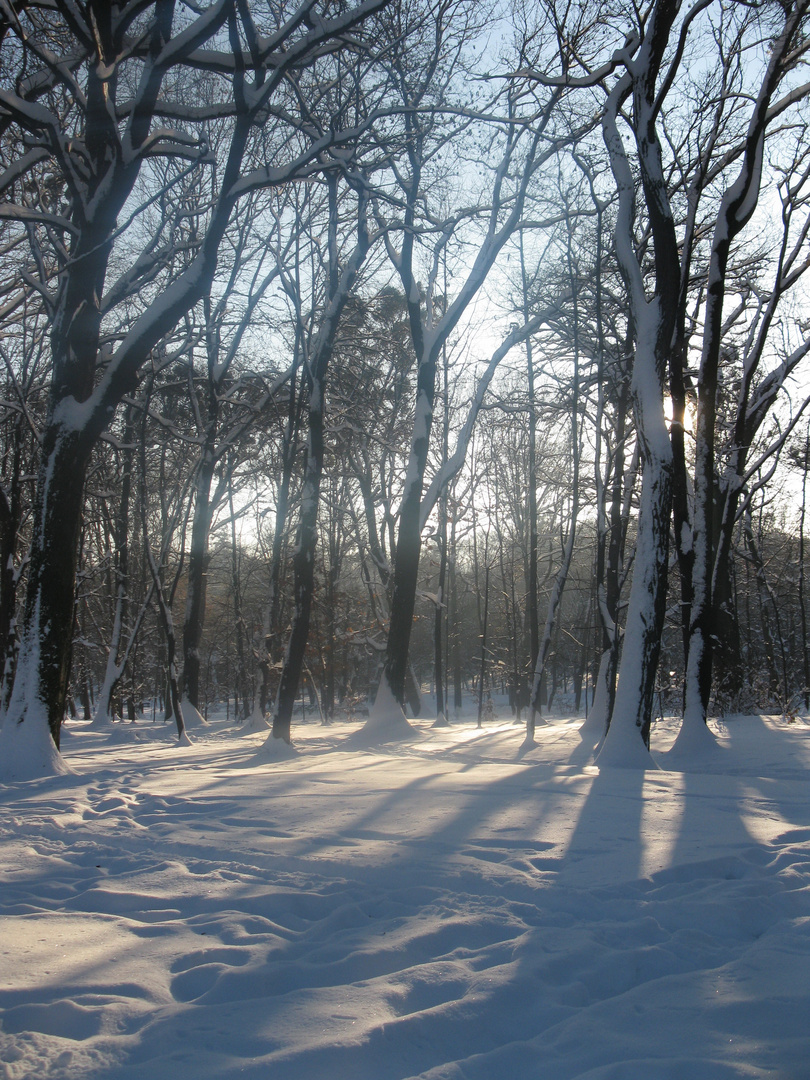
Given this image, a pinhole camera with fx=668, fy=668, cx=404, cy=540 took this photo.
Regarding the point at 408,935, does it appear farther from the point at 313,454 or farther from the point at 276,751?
the point at 313,454

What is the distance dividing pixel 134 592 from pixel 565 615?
97.2 ft

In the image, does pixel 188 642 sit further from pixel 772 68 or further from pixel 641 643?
pixel 772 68

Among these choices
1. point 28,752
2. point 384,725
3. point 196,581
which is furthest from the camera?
point 196,581

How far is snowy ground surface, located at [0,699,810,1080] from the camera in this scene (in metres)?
1.95

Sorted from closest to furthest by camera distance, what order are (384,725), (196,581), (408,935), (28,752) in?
(408,935) < (28,752) < (384,725) < (196,581)

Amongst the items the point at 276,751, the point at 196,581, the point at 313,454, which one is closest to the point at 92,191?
the point at 313,454

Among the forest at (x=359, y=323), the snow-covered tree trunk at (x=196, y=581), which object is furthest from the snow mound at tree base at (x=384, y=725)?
the snow-covered tree trunk at (x=196, y=581)

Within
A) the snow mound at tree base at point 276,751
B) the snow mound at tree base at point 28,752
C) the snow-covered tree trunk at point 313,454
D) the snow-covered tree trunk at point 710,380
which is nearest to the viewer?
the snow mound at tree base at point 28,752

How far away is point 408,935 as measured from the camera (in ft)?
8.82

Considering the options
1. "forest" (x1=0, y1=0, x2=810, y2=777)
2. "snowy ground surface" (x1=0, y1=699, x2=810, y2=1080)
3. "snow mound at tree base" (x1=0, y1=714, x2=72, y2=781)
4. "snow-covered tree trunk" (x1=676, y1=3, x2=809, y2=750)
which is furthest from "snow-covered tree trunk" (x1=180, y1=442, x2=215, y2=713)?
"snowy ground surface" (x1=0, y1=699, x2=810, y2=1080)

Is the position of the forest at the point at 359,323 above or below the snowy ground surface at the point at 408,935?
above

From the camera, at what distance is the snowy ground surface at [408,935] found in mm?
1949

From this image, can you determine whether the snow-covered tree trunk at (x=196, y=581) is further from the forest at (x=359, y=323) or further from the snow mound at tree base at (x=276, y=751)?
the snow mound at tree base at (x=276, y=751)

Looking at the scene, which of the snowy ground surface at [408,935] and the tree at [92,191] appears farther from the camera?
the tree at [92,191]
